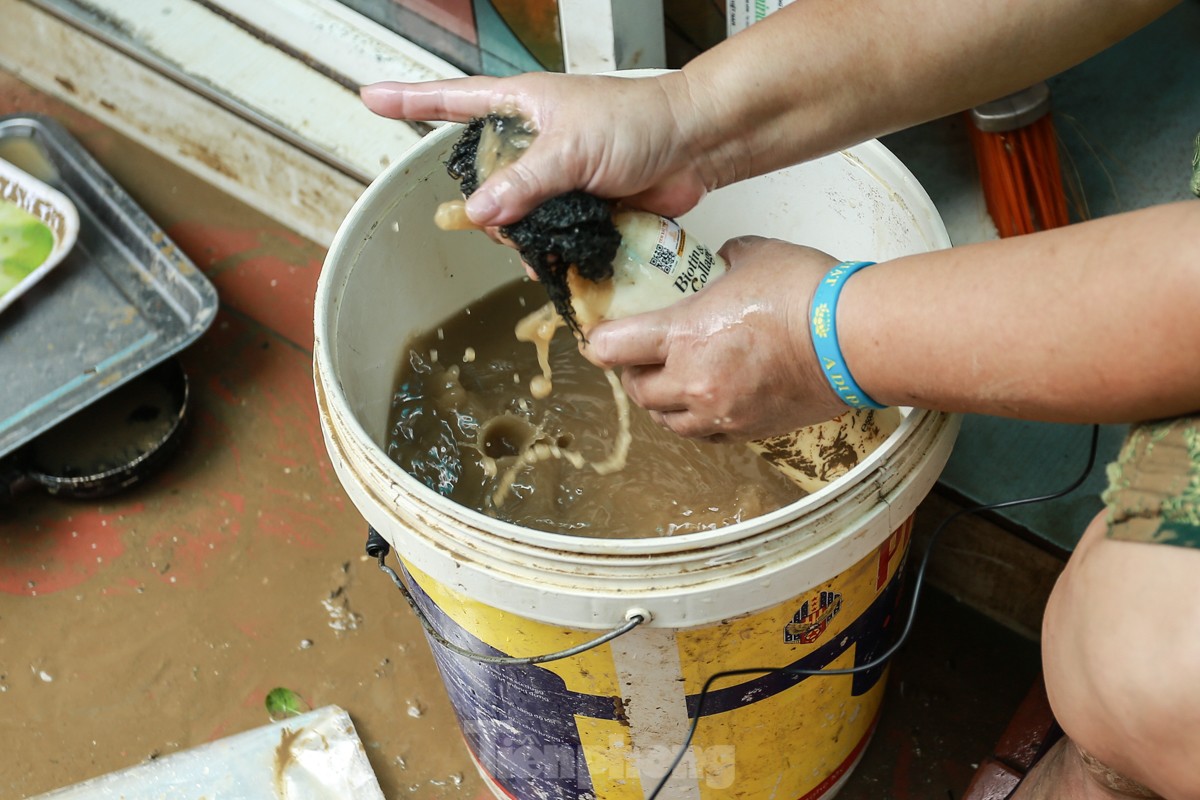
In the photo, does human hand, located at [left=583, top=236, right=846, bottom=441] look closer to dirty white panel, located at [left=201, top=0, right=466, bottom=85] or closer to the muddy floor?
the muddy floor

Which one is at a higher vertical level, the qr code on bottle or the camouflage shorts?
the qr code on bottle

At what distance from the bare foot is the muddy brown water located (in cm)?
37

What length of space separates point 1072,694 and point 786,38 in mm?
601

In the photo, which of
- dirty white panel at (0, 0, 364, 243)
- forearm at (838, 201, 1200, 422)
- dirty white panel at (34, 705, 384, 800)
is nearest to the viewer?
forearm at (838, 201, 1200, 422)

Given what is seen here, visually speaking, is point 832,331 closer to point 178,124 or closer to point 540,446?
point 540,446

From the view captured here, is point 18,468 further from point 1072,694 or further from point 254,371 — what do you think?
point 1072,694

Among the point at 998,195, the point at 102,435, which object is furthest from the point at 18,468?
the point at 998,195

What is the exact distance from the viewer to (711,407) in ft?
3.06

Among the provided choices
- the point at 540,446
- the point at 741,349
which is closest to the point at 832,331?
the point at 741,349

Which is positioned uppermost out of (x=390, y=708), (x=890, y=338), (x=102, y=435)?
(x=890, y=338)

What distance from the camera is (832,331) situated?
85 centimetres

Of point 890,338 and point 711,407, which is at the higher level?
point 890,338

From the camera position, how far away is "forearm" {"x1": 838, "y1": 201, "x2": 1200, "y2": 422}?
27.3 inches

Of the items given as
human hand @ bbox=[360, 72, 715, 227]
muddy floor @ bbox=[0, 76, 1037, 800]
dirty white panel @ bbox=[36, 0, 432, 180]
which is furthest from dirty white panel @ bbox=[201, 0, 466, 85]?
human hand @ bbox=[360, 72, 715, 227]
